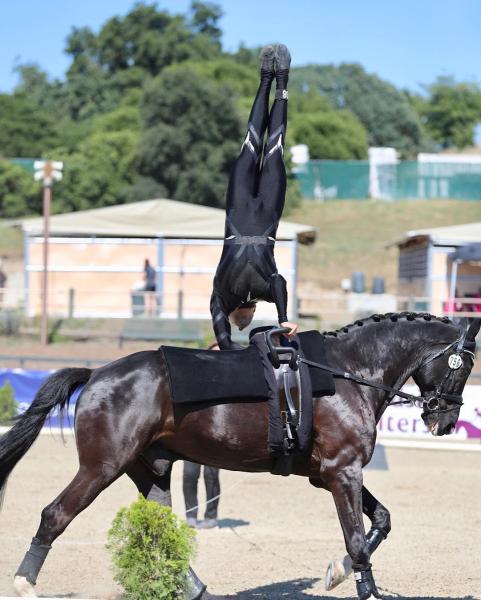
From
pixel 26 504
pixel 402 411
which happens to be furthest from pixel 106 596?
pixel 402 411

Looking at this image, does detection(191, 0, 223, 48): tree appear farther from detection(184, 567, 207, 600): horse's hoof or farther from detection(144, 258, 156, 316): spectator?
detection(184, 567, 207, 600): horse's hoof

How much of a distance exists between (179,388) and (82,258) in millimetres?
19446

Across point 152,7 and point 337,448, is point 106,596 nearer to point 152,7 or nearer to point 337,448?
point 337,448

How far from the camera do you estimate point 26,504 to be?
10.1 meters

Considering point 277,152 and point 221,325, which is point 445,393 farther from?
point 277,152

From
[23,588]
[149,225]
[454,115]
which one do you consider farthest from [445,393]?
[454,115]

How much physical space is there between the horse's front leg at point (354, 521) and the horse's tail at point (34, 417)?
5.33 ft

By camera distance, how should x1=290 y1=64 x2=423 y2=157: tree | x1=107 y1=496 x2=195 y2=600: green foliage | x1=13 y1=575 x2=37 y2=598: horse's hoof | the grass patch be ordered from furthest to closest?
x1=290 y1=64 x2=423 y2=157: tree → the grass patch → x1=13 y1=575 x2=37 y2=598: horse's hoof → x1=107 y1=496 x2=195 y2=600: green foliage

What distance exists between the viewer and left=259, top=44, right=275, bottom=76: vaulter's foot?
6.42m

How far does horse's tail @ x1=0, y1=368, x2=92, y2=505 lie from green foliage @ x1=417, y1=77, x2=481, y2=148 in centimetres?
7120

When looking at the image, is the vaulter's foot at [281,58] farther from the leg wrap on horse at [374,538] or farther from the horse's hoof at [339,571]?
the horse's hoof at [339,571]

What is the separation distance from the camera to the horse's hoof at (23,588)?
562 centimetres

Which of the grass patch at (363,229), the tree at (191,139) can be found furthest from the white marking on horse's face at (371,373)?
the tree at (191,139)

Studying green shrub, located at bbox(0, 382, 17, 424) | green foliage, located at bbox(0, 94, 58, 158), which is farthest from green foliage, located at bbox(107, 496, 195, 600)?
green foliage, located at bbox(0, 94, 58, 158)
